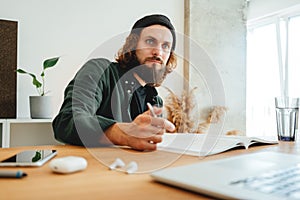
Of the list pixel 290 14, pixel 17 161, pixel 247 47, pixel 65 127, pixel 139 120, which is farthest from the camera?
pixel 247 47

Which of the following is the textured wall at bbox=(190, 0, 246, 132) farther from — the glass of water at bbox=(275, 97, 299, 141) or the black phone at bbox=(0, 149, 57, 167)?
the black phone at bbox=(0, 149, 57, 167)

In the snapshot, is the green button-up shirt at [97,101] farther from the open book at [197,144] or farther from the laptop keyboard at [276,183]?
the laptop keyboard at [276,183]

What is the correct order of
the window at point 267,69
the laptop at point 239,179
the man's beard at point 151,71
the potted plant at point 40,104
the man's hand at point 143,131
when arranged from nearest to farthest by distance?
1. the laptop at point 239,179
2. the man's hand at point 143,131
3. the man's beard at point 151,71
4. the potted plant at point 40,104
5. the window at point 267,69

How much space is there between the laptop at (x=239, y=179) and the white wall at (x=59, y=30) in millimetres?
1960

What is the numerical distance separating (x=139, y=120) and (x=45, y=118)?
4.61ft

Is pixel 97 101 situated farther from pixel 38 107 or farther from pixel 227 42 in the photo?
pixel 227 42

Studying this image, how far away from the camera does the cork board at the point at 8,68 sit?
2076 millimetres

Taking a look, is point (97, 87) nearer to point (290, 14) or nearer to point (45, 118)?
point (45, 118)

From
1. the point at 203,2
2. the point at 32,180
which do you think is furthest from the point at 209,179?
the point at 203,2

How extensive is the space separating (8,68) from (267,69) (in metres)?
2.68

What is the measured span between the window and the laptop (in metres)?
2.93

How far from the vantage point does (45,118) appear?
2037 mm

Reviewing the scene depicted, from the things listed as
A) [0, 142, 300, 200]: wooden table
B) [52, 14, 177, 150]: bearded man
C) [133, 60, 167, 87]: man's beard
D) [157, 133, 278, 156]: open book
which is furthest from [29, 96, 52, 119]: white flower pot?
[0, 142, 300, 200]: wooden table

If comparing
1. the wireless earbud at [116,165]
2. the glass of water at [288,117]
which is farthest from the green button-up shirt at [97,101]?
the glass of water at [288,117]
